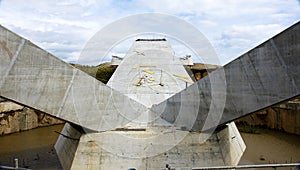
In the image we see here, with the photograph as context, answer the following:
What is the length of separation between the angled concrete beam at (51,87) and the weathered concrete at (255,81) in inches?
83.4

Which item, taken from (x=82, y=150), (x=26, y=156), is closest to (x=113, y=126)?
(x=82, y=150)

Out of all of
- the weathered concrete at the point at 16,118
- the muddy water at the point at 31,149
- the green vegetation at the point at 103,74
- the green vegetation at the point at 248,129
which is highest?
the green vegetation at the point at 103,74

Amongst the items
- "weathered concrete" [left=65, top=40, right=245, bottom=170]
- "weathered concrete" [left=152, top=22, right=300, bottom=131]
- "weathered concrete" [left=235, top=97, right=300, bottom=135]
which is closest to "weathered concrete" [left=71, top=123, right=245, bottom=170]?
"weathered concrete" [left=65, top=40, right=245, bottom=170]

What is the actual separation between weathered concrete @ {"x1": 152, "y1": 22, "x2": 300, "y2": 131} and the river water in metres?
4.76

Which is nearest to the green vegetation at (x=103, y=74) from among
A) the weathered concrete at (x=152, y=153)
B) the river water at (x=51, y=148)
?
the river water at (x=51, y=148)

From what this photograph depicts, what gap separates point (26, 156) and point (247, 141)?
9527mm

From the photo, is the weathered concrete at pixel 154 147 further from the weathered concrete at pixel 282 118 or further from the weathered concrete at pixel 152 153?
the weathered concrete at pixel 282 118

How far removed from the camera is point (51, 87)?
209 inches

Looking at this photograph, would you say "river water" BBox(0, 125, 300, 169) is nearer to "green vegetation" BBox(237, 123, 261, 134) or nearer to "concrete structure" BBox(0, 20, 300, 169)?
"green vegetation" BBox(237, 123, 261, 134)

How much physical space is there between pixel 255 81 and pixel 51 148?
9690 mm

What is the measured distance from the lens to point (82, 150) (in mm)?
6191

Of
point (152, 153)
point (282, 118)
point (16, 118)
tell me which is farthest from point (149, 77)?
point (282, 118)

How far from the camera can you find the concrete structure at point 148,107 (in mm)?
4645

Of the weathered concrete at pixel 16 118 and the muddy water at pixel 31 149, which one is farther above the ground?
the weathered concrete at pixel 16 118
